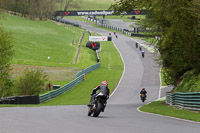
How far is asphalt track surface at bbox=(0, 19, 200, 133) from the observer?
445 inches

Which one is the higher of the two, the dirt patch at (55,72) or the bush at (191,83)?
the bush at (191,83)

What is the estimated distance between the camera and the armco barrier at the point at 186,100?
2071cm

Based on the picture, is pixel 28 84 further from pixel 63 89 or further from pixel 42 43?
pixel 42 43

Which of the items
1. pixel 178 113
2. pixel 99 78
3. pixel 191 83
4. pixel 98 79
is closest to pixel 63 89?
pixel 98 79

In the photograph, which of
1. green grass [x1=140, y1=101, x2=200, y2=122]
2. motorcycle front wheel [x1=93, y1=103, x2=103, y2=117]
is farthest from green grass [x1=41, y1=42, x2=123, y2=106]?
motorcycle front wheel [x1=93, y1=103, x2=103, y2=117]

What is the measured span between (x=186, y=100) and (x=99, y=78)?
30.8 meters

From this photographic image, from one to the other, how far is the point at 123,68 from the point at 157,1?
128 ft

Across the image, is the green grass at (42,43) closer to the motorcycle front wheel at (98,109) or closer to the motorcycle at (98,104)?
the motorcycle at (98,104)

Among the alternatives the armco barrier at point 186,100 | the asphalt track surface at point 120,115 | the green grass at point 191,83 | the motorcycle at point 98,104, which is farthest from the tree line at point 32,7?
the motorcycle at point 98,104

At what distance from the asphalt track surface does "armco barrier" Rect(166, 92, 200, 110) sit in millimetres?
2333

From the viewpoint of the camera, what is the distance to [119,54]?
260ft

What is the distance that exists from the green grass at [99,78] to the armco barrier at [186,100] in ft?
37.1

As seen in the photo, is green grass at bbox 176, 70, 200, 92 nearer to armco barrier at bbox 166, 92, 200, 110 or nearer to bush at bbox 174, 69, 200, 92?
bush at bbox 174, 69, 200, 92

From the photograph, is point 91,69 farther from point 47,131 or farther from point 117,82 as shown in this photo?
point 47,131
